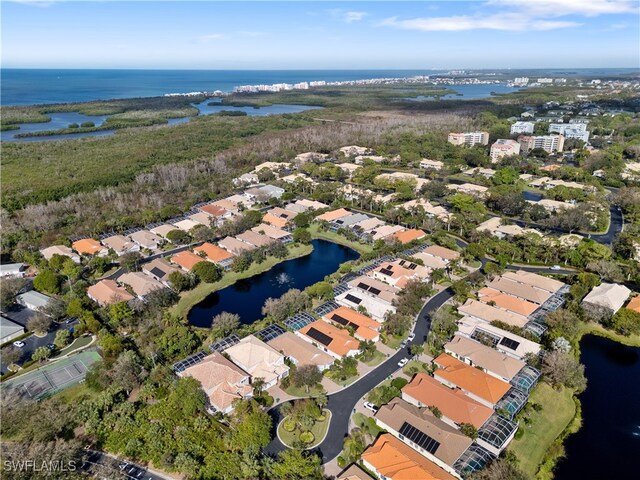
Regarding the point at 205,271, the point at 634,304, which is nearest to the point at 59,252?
the point at 205,271

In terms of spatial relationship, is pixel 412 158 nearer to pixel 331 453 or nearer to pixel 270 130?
pixel 270 130

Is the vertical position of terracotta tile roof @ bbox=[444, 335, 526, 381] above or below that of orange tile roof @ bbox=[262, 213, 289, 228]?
below

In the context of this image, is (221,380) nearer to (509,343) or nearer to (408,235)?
(509,343)

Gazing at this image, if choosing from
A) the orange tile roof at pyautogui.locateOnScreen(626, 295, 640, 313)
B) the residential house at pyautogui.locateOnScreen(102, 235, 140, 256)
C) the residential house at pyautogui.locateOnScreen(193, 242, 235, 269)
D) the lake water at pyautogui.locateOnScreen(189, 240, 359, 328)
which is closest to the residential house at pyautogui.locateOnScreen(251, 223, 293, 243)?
the lake water at pyautogui.locateOnScreen(189, 240, 359, 328)

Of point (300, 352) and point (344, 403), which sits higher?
point (300, 352)

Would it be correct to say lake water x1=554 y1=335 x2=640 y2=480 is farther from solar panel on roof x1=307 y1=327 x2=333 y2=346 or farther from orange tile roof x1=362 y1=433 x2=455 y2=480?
solar panel on roof x1=307 y1=327 x2=333 y2=346

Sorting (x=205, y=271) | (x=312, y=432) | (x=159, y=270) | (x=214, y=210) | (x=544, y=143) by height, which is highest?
(x=544, y=143)

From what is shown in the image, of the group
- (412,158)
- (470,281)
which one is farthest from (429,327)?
(412,158)
